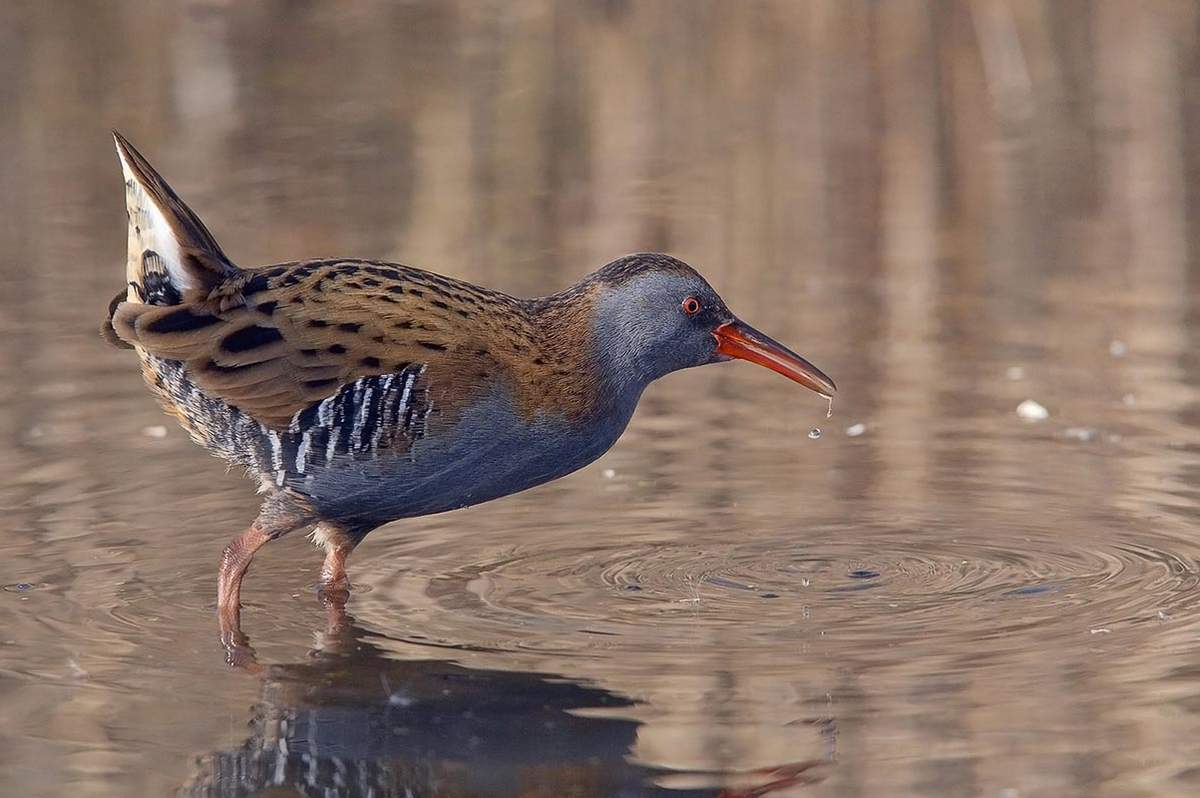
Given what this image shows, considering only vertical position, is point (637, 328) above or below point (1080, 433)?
above

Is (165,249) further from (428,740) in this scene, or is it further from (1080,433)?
(1080,433)

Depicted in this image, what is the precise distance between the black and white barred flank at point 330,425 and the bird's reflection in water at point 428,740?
65 cm

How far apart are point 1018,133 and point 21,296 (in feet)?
22.6

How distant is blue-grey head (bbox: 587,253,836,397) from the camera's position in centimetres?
655

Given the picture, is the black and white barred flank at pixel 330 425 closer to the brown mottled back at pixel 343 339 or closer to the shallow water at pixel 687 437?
the brown mottled back at pixel 343 339

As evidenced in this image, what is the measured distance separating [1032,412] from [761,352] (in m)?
2.04

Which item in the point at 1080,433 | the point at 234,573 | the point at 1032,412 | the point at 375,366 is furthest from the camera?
the point at 1032,412

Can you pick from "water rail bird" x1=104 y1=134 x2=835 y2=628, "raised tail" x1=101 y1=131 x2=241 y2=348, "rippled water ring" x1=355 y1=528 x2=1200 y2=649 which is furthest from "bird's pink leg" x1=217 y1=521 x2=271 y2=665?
"raised tail" x1=101 y1=131 x2=241 y2=348

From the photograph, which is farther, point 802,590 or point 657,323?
point 657,323

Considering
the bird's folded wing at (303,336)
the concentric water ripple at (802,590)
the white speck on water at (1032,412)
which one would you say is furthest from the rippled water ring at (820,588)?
the white speck on water at (1032,412)

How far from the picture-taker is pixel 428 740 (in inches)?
207

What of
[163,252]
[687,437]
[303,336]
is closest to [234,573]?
[303,336]

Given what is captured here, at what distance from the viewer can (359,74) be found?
54.1 ft

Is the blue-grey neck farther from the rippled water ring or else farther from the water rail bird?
the rippled water ring
